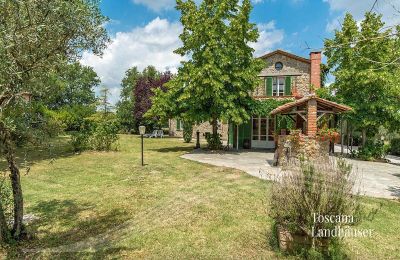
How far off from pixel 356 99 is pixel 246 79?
712cm

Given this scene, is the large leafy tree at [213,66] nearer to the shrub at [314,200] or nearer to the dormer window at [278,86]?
the dormer window at [278,86]

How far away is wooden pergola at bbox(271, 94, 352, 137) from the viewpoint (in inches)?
532

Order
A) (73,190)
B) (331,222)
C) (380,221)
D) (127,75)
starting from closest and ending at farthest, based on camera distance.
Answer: (331,222)
(380,221)
(73,190)
(127,75)

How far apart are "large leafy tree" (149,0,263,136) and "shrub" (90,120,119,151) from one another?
2.92m

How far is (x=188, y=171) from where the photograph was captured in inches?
495

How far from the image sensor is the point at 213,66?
17391mm

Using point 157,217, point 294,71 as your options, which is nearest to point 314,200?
point 157,217

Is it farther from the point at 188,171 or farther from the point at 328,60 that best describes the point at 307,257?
the point at 328,60

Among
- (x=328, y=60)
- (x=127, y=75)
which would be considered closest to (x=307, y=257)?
(x=328, y=60)

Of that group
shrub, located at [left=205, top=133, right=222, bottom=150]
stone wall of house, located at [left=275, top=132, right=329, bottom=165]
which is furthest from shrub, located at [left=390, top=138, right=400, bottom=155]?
stone wall of house, located at [left=275, top=132, right=329, bottom=165]

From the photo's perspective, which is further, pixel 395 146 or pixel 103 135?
pixel 395 146

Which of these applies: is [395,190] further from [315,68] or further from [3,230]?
[315,68]

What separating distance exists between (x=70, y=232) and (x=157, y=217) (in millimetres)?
1963

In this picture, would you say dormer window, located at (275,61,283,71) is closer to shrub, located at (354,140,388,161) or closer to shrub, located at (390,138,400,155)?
shrub, located at (354,140,388,161)
